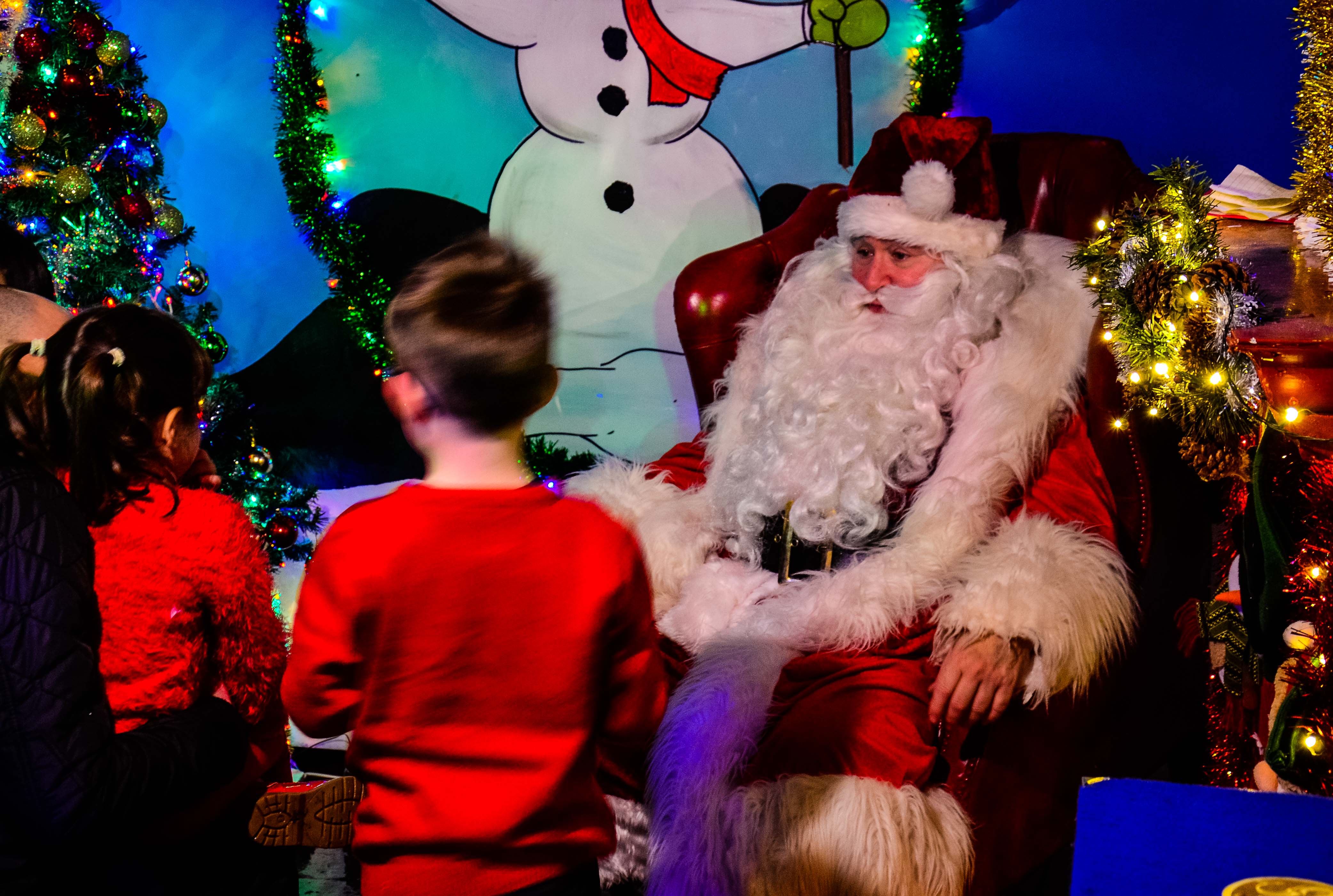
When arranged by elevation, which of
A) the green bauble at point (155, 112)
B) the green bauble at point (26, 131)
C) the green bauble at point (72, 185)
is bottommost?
the green bauble at point (72, 185)

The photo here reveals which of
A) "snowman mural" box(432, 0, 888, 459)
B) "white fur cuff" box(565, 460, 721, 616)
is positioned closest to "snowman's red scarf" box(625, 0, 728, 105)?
"snowman mural" box(432, 0, 888, 459)

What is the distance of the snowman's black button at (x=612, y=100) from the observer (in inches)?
149

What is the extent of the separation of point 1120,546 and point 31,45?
12.5 feet

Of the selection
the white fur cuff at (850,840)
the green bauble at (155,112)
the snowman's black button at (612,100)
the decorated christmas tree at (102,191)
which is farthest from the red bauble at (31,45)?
the white fur cuff at (850,840)

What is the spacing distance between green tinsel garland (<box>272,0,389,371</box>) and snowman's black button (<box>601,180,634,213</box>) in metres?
0.97

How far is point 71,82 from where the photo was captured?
3332 millimetres

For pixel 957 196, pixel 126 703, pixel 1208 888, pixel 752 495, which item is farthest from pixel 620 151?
pixel 1208 888

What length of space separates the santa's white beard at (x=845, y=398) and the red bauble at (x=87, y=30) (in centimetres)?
267

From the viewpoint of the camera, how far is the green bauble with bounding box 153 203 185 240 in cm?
365

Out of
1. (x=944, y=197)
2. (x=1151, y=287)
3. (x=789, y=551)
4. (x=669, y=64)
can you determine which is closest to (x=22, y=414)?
(x=789, y=551)

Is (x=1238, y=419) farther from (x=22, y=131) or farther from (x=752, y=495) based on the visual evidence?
(x=22, y=131)

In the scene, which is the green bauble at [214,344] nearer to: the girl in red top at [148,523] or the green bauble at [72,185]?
the green bauble at [72,185]

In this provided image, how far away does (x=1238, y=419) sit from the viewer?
1884 millimetres

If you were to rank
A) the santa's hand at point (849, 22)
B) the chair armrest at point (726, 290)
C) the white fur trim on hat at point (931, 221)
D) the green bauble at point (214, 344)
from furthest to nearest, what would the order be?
the green bauble at point (214, 344), the santa's hand at point (849, 22), the chair armrest at point (726, 290), the white fur trim on hat at point (931, 221)
